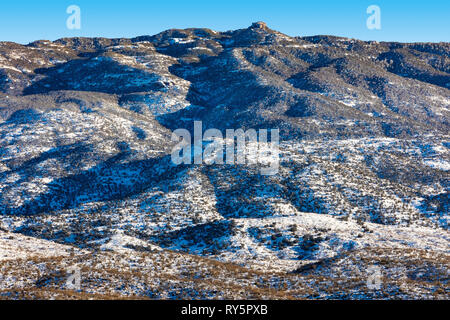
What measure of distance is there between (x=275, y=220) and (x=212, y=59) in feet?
420

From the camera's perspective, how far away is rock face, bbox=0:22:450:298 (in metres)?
44.1

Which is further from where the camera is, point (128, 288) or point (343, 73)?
point (343, 73)

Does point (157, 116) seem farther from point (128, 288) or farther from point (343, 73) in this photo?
point (128, 288)

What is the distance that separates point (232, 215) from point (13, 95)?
370 feet

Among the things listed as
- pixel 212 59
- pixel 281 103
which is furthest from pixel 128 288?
pixel 212 59

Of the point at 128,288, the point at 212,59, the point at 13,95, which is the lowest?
the point at 128,288

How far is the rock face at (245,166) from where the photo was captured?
4406cm

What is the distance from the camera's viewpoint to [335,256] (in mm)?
39438

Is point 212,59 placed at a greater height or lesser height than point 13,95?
greater

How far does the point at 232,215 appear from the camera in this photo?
54.4m

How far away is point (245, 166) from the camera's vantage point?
67.3 m
